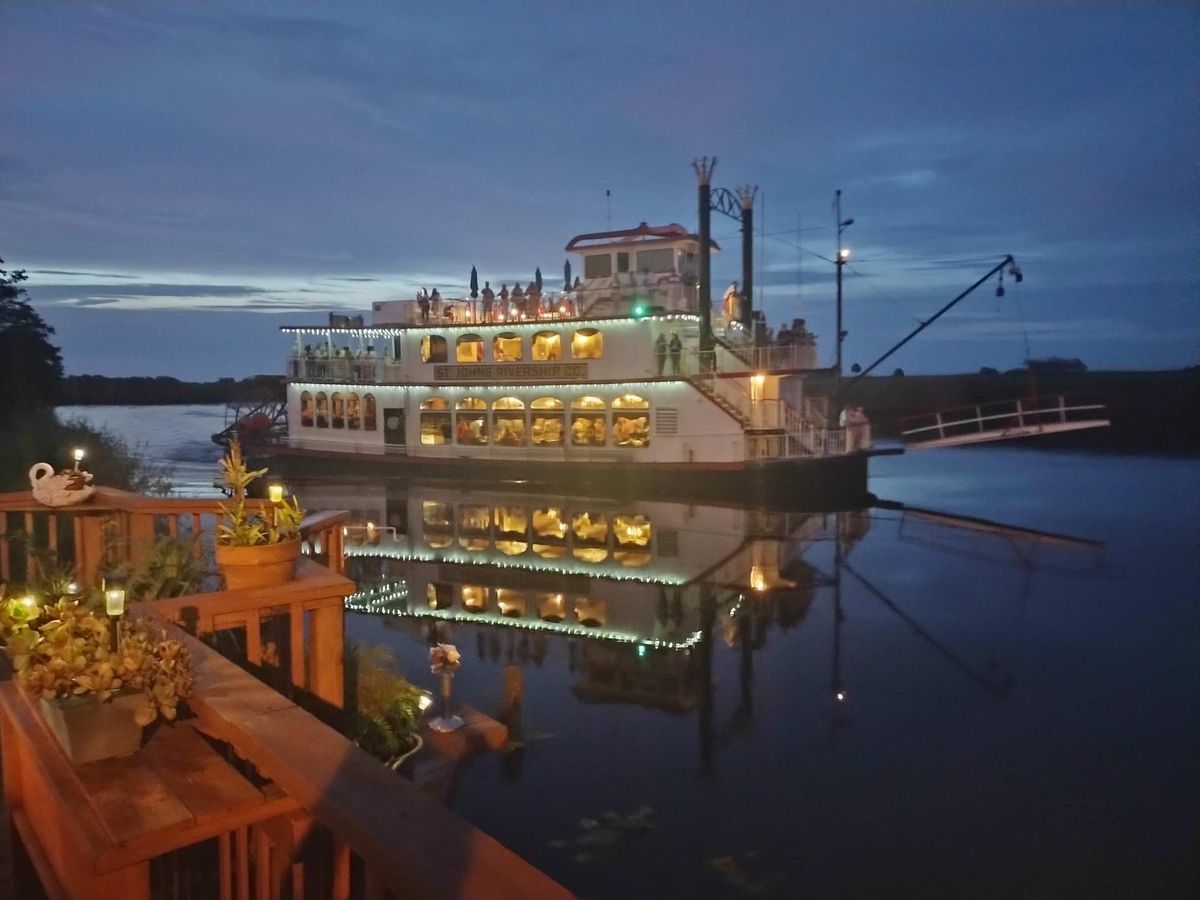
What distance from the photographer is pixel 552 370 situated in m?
28.6

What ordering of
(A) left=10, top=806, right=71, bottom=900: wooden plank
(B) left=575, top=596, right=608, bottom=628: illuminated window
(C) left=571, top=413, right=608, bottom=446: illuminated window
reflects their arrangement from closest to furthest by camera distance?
(A) left=10, top=806, right=71, bottom=900: wooden plank → (B) left=575, top=596, right=608, bottom=628: illuminated window → (C) left=571, top=413, right=608, bottom=446: illuminated window

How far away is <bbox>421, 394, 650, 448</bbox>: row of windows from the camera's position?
28.3m

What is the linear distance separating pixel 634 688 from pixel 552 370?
18919 mm

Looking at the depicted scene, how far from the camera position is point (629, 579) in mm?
16156

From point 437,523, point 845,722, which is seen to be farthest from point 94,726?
point 437,523

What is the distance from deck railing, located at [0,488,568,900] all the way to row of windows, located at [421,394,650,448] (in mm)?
23474

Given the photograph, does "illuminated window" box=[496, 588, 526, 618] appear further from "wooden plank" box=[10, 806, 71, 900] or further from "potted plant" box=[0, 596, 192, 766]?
"potted plant" box=[0, 596, 192, 766]

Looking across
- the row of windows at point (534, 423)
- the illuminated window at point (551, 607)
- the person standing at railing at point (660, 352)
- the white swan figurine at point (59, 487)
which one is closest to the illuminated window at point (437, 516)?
A: the row of windows at point (534, 423)

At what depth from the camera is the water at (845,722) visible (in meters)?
6.96

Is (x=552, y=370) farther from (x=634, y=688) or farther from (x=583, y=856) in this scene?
(x=583, y=856)

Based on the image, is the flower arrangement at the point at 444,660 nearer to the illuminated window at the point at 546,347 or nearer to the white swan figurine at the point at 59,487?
the white swan figurine at the point at 59,487

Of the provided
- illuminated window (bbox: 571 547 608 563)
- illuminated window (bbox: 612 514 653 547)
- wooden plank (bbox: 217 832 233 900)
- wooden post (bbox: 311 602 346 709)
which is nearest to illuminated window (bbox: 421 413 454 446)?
illuminated window (bbox: 612 514 653 547)

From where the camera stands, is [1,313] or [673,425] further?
[673,425]

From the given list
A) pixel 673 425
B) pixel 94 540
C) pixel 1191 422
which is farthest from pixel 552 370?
pixel 1191 422
